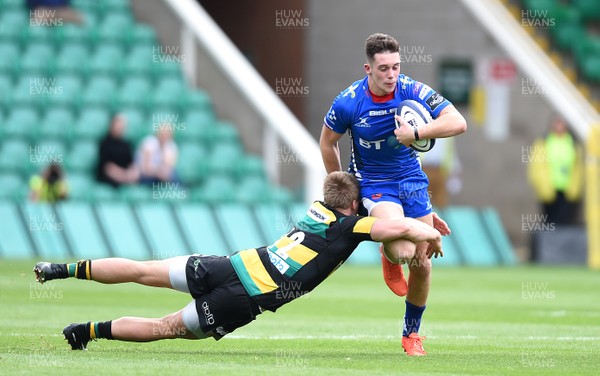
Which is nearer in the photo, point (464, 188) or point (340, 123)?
point (340, 123)

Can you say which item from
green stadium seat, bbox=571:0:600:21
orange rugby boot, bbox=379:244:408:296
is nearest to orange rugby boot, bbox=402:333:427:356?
orange rugby boot, bbox=379:244:408:296

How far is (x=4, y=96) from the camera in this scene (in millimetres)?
24609

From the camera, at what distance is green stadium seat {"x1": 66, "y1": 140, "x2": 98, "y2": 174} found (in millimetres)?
23828

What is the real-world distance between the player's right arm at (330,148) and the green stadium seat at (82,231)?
452 inches

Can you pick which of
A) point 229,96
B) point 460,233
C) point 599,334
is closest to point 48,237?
point 229,96

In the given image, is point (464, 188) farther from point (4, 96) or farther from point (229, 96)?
point (4, 96)

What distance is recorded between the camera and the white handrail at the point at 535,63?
28.1 meters

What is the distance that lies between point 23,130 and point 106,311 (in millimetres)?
11811

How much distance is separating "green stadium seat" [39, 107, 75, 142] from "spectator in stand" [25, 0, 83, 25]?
2.17 meters

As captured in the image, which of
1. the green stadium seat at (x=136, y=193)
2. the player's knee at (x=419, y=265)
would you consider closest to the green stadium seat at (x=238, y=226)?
the green stadium seat at (x=136, y=193)

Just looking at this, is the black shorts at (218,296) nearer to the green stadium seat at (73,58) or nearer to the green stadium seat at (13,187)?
the green stadium seat at (13,187)

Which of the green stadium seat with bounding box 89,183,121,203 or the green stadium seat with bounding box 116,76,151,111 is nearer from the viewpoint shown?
the green stadium seat with bounding box 89,183,121,203

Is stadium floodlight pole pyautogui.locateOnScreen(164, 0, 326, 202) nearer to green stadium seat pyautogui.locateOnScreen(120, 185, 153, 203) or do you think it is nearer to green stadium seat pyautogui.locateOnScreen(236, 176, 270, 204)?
green stadium seat pyautogui.locateOnScreen(236, 176, 270, 204)

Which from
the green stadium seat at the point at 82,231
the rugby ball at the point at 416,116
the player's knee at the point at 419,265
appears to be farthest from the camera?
the green stadium seat at the point at 82,231
